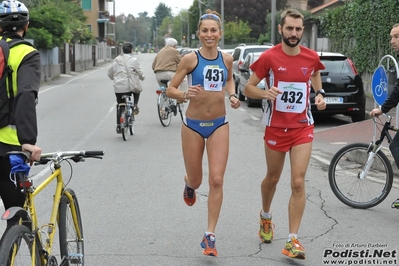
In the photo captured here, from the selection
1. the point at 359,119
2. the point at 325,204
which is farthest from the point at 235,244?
the point at 359,119

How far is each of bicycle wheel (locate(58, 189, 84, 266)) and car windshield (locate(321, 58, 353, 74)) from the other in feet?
36.6

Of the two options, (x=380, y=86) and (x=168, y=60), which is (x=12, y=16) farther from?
(x=168, y=60)

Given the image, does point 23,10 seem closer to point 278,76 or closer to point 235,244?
point 278,76

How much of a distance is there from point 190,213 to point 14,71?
3511mm

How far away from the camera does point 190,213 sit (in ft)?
23.2

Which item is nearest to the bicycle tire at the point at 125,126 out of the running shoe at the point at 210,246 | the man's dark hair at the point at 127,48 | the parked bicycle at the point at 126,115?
the parked bicycle at the point at 126,115

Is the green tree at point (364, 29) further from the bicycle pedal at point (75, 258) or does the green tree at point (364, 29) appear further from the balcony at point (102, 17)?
the balcony at point (102, 17)

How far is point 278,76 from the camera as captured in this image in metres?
5.59

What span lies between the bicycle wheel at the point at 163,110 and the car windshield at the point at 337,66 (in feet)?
11.8

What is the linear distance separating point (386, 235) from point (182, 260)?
6.46ft

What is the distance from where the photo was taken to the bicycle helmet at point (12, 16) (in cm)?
400

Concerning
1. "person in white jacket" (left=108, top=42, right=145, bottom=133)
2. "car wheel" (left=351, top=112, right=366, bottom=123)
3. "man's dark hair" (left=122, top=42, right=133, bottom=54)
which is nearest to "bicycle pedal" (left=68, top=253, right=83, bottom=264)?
"person in white jacket" (left=108, top=42, right=145, bottom=133)

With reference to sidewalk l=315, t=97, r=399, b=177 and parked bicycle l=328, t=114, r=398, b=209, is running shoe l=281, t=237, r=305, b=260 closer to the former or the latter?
parked bicycle l=328, t=114, r=398, b=209

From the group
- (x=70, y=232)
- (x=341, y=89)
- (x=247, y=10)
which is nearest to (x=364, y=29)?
(x=341, y=89)
